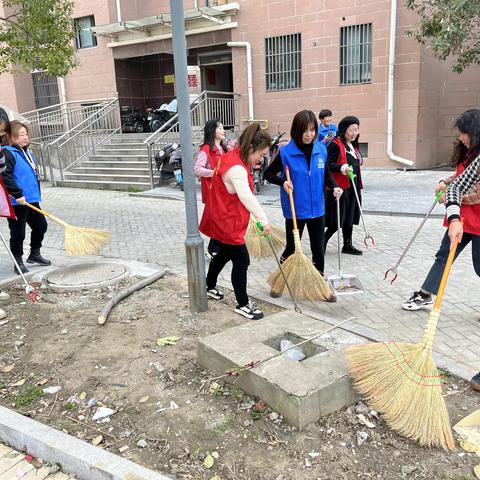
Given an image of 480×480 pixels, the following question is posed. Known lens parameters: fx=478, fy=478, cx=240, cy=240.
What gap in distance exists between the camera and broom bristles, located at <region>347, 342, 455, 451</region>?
8.27ft

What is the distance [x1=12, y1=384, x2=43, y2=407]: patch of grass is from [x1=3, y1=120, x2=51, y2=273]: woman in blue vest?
261 centimetres

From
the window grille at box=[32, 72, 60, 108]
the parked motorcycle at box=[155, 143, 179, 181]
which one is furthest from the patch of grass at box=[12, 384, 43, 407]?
the window grille at box=[32, 72, 60, 108]

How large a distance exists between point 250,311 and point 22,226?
3124mm

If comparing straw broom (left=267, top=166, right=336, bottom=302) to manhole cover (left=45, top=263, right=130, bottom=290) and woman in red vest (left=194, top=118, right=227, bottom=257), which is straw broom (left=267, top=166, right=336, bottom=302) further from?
manhole cover (left=45, top=263, right=130, bottom=290)

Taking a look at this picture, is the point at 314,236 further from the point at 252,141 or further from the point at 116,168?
the point at 116,168

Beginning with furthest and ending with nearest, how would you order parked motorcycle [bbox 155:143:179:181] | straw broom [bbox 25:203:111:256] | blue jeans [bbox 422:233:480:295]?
1. parked motorcycle [bbox 155:143:179:181]
2. straw broom [bbox 25:203:111:256]
3. blue jeans [bbox 422:233:480:295]

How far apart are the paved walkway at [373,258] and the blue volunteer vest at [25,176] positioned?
1.01 metres

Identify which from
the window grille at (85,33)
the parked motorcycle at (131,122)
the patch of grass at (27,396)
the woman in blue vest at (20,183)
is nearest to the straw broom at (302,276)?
the patch of grass at (27,396)

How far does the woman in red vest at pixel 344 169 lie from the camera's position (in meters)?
5.73

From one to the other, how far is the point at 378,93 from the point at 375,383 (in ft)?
37.7

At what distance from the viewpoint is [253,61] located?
1438 centimetres

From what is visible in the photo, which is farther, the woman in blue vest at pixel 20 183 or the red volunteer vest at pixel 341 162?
the red volunteer vest at pixel 341 162

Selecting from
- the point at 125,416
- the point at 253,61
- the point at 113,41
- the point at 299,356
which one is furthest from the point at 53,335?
the point at 113,41

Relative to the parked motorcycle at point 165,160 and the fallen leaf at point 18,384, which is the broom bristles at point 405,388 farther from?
the parked motorcycle at point 165,160
